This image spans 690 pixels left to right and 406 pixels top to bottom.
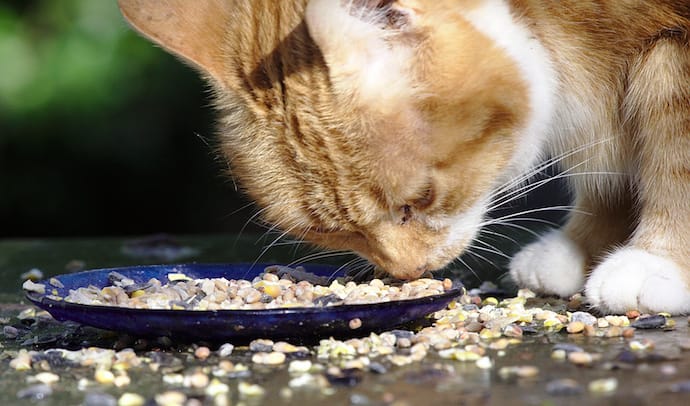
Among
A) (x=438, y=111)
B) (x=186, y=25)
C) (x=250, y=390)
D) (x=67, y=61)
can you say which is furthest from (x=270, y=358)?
(x=67, y=61)

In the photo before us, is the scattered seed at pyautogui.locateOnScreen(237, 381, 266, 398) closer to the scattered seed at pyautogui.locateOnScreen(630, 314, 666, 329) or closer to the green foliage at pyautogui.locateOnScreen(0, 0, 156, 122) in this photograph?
the scattered seed at pyautogui.locateOnScreen(630, 314, 666, 329)

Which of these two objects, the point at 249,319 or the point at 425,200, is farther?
the point at 425,200

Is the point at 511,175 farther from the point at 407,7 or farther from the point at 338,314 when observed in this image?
the point at 338,314

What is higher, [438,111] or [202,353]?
[438,111]

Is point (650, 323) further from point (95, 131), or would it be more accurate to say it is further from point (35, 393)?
point (95, 131)

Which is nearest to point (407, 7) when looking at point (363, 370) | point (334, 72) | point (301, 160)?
point (334, 72)

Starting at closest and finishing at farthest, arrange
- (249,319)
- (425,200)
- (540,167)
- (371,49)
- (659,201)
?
(249,319) → (371,49) → (425,200) → (659,201) → (540,167)

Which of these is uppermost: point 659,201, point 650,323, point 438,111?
point 438,111
